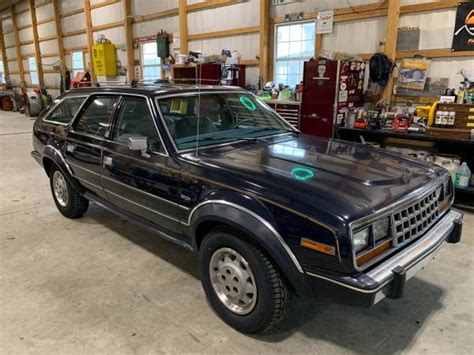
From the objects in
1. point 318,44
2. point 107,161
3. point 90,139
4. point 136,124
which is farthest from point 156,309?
point 318,44

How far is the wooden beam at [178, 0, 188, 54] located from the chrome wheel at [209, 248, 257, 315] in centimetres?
779

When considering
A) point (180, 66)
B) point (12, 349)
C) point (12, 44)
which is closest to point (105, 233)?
point (12, 349)

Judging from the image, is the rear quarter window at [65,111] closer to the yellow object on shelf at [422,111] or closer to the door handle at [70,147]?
the door handle at [70,147]

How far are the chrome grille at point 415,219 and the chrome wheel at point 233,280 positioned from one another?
80 centimetres

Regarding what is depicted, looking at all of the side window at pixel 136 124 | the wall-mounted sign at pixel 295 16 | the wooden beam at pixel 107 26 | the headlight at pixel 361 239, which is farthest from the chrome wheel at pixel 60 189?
the wooden beam at pixel 107 26

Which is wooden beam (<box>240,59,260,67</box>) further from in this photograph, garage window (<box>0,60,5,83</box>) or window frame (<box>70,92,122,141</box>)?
garage window (<box>0,60,5,83</box>)

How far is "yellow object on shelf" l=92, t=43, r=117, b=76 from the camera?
37.4 ft

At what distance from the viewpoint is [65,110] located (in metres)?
3.87

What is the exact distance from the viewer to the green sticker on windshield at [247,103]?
3.24 m

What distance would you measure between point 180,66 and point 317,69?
150 inches

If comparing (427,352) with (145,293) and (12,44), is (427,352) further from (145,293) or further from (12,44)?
(12,44)

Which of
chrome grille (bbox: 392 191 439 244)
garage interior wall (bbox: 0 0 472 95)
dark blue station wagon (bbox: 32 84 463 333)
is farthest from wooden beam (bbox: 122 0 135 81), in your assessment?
chrome grille (bbox: 392 191 439 244)

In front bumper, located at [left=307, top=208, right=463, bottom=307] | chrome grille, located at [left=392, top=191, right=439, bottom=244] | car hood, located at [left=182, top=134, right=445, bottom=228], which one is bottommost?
front bumper, located at [left=307, top=208, right=463, bottom=307]

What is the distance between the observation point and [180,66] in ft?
26.8
